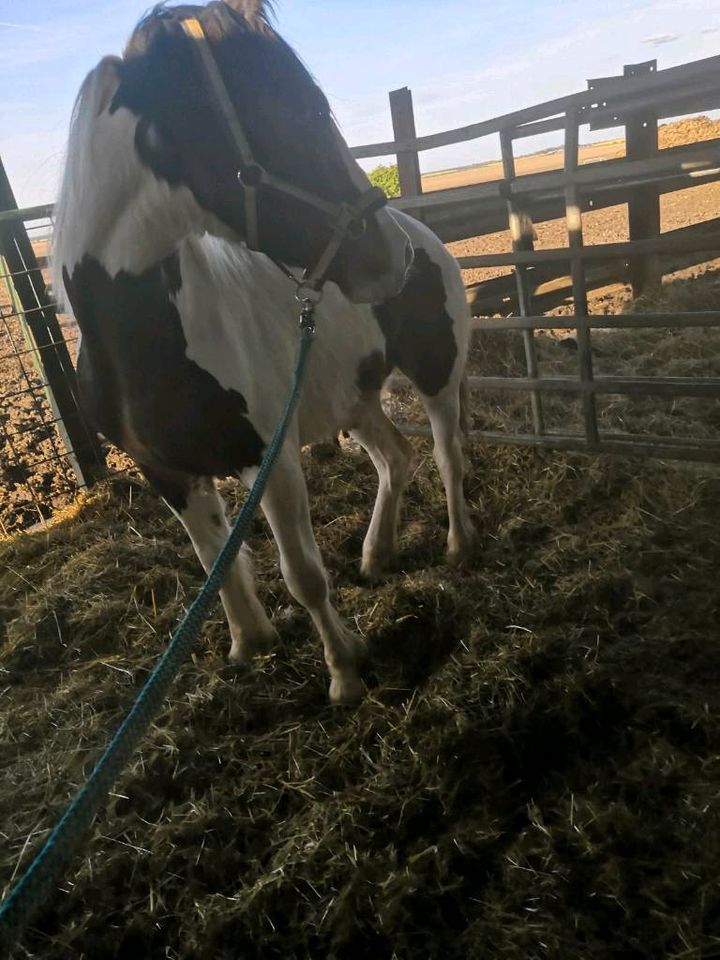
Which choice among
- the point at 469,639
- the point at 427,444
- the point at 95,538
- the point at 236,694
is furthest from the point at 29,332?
the point at 469,639

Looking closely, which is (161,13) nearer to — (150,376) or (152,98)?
(152,98)

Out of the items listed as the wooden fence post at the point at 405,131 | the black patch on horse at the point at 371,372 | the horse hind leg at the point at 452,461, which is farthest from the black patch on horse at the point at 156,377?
the wooden fence post at the point at 405,131

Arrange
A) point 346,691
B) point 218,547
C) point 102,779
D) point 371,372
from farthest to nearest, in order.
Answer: point 371,372, point 218,547, point 346,691, point 102,779

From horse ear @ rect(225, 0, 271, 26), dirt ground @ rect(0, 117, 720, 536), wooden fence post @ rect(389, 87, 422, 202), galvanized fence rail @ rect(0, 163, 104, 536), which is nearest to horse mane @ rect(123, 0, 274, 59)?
horse ear @ rect(225, 0, 271, 26)

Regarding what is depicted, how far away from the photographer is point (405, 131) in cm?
458

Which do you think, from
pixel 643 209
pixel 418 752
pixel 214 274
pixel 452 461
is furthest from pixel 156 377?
pixel 643 209

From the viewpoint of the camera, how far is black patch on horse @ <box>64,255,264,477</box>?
1.84 meters

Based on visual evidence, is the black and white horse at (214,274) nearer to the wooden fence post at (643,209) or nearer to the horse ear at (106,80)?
the horse ear at (106,80)

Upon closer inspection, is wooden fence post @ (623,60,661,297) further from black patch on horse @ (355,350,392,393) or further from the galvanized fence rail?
the galvanized fence rail

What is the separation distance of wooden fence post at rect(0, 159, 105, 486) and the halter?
275 centimetres

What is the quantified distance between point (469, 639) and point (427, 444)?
190 cm

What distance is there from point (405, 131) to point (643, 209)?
269cm

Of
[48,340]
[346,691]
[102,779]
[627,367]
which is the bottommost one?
[346,691]

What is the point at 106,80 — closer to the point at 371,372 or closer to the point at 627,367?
the point at 371,372
